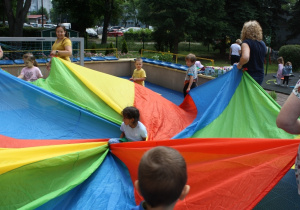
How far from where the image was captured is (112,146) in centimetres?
317

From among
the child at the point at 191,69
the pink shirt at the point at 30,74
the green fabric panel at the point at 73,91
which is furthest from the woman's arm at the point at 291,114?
the pink shirt at the point at 30,74

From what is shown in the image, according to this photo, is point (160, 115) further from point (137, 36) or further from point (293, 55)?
point (137, 36)

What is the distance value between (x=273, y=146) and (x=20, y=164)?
1984 mm

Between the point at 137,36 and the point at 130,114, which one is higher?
the point at 137,36

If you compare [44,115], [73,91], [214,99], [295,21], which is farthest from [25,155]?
[295,21]

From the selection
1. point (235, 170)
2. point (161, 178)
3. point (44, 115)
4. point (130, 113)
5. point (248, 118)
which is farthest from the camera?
point (44, 115)

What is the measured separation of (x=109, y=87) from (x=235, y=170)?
2.66 meters

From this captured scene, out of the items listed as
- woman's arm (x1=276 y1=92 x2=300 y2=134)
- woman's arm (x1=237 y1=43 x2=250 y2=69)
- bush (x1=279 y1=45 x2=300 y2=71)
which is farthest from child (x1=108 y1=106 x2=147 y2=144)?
bush (x1=279 y1=45 x2=300 y2=71)

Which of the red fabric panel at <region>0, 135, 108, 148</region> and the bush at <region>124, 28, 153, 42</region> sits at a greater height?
the bush at <region>124, 28, 153, 42</region>

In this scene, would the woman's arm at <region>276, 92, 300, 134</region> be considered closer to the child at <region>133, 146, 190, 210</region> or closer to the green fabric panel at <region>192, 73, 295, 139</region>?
the child at <region>133, 146, 190, 210</region>

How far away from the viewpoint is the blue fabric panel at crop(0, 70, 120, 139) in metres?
3.74

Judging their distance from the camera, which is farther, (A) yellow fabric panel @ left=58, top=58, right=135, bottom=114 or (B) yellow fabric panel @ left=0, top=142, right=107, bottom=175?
(A) yellow fabric panel @ left=58, top=58, right=135, bottom=114

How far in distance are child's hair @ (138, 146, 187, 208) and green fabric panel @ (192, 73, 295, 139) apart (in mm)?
2093

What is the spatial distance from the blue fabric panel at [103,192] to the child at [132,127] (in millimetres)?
379
